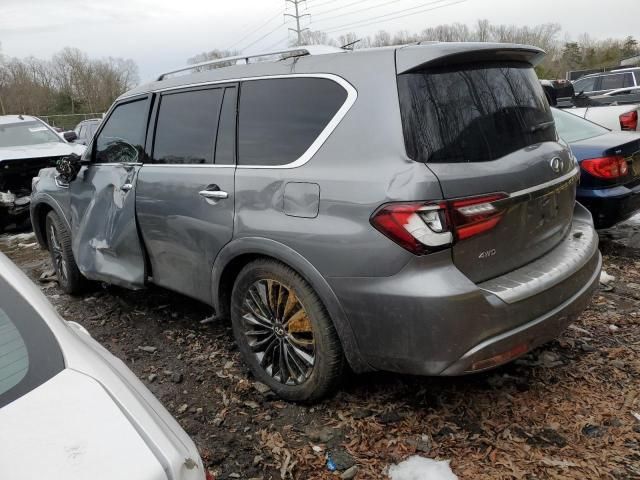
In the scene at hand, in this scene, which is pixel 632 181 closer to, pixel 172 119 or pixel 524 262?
pixel 524 262

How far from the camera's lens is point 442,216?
7.25ft

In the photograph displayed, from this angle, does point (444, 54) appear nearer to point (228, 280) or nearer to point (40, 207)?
point (228, 280)

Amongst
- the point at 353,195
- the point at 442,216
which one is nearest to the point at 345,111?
the point at 353,195

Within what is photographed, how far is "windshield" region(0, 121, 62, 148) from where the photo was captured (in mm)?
9289

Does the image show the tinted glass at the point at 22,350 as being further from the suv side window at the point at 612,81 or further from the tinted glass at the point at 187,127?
the suv side window at the point at 612,81

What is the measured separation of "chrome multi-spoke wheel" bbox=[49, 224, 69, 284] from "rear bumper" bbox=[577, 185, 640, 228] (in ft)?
15.6

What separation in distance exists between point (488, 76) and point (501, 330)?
1.24m

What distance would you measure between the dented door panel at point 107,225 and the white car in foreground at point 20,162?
14.3ft

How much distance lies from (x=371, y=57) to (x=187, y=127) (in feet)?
4.76

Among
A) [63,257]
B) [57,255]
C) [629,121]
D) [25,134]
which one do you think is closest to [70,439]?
[63,257]

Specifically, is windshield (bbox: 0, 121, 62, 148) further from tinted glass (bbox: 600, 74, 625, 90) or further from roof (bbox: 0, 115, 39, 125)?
tinted glass (bbox: 600, 74, 625, 90)

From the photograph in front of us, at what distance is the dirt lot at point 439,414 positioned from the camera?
7.91ft

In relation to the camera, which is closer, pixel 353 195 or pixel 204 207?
pixel 353 195

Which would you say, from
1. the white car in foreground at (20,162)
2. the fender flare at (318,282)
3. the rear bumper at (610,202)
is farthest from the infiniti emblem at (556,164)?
the white car in foreground at (20,162)
